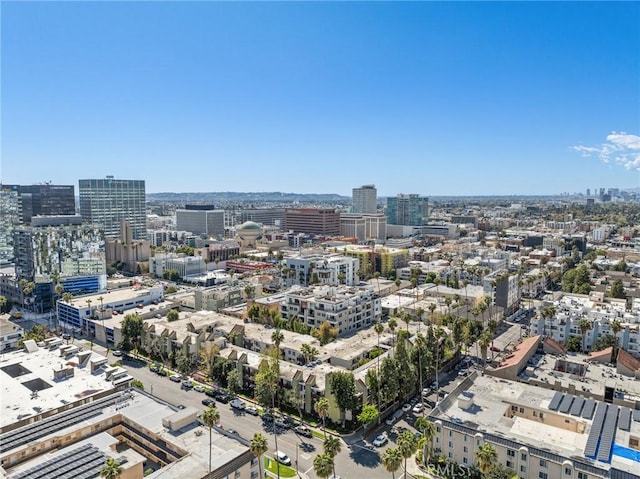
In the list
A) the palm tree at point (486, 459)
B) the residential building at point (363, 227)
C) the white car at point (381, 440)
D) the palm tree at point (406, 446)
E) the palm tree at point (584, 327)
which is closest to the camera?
the palm tree at point (486, 459)

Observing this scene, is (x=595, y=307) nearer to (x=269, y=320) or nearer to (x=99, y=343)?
(x=269, y=320)

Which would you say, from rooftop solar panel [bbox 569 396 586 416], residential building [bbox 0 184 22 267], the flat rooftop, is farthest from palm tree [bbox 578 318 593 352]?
residential building [bbox 0 184 22 267]

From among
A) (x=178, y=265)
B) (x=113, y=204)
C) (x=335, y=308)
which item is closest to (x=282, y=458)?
(x=335, y=308)

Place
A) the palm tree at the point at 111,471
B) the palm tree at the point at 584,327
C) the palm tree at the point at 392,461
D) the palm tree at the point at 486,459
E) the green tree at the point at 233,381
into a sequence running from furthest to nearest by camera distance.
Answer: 1. the palm tree at the point at 584,327
2. the green tree at the point at 233,381
3. the palm tree at the point at 392,461
4. the palm tree at the point at 486,459
5. the palm tree at the point at 111,471

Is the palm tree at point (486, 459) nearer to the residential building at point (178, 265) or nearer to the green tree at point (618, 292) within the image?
the green tree at point (618, 292)

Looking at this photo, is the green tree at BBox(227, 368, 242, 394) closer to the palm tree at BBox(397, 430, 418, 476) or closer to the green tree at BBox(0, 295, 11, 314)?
the palm tree at BBox(397, 430, 418, 476)

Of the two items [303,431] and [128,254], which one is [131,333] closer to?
[303,431]

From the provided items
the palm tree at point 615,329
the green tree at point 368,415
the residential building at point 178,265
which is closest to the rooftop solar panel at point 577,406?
the green tree at point 368,415
